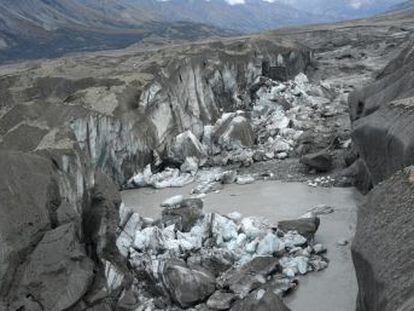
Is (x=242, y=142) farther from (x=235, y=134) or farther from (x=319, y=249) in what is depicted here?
(x=319, y=249)

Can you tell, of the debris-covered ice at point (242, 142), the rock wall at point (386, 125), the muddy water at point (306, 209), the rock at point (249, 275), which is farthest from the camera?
the debris-covered ice at point (242, 142)

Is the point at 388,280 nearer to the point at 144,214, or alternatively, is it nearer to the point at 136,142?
the point at 144,214

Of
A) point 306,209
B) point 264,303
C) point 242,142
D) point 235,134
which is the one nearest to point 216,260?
point 264,303

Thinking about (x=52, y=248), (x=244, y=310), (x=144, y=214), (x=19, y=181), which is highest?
(x=19, y=181)

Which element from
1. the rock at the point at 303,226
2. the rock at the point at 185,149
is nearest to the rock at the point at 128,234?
the rock at the point at 303,226

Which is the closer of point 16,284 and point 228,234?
point 16,284

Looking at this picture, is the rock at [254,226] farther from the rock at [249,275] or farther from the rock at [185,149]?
the rock at [185,149]

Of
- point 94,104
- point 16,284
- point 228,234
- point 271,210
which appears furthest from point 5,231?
point 94,104
